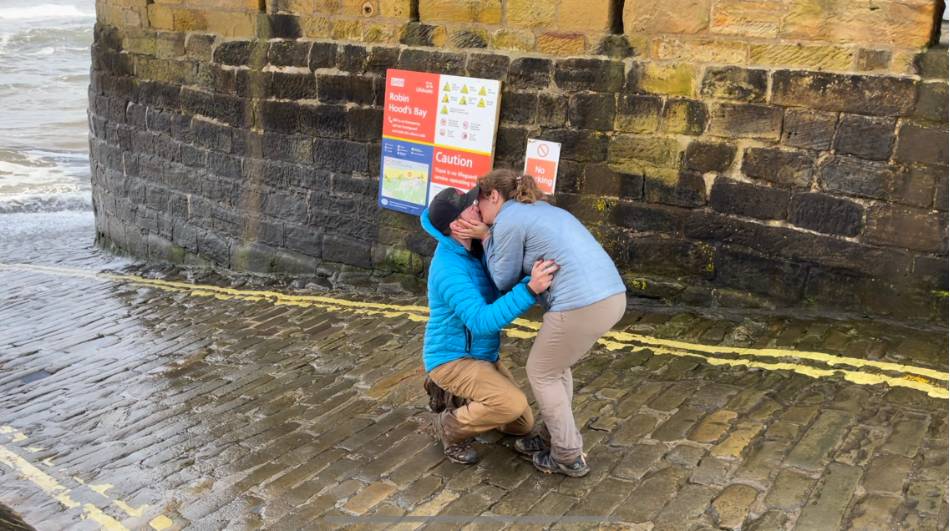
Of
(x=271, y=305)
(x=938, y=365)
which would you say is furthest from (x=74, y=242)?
(x=938, y=365)

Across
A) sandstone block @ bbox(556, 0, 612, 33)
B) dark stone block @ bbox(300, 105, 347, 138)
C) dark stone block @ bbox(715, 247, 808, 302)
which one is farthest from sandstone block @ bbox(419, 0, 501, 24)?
dark stone block @ bbox(715, 247, 808, 302)

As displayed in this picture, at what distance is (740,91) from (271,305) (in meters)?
4.34

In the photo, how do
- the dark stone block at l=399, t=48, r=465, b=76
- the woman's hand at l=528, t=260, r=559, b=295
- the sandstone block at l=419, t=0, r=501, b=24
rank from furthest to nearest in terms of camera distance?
the dark stone block at l=399, t=48, r=465, b=76 < the sandstone block at l=419, t=0, r=501, b=24 < the woman's hand at l=528, t=260, r=559, b=295

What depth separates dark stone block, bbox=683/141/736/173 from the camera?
6.57 meters

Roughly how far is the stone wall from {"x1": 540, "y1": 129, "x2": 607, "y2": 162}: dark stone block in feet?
0.04

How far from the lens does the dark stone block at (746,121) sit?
20.8 feet

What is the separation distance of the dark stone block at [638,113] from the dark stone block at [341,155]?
2.50 metres

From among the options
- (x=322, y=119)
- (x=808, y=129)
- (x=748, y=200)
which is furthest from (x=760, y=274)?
(x=322, y=119)

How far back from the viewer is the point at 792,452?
4.59 metres

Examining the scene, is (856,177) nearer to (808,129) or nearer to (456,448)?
(808,129)

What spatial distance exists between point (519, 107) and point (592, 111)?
639 mm

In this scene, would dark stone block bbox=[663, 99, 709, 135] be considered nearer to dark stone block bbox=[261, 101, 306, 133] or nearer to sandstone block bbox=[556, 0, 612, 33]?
sandstone block bbox=[556, 0, 612, 33]

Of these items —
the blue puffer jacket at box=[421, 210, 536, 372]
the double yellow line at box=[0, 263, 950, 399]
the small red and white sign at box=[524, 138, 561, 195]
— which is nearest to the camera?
the blue puffer jacket at box=[421, 210, 536, 372]

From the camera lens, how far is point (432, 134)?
7.79 metres
